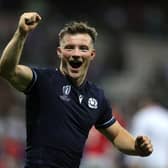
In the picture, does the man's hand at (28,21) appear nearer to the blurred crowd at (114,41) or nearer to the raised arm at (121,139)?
the raised arm at (121,139)

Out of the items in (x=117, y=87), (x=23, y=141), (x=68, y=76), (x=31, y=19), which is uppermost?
(x=31, y=19)

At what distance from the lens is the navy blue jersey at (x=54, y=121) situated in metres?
7.71

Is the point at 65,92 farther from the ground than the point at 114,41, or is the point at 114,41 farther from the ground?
the point at 65,92

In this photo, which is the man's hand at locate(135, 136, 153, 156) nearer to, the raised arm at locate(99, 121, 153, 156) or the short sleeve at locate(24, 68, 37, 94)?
the raised arm at locate(99, 121, 153, 156)

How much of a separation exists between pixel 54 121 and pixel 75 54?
569 millimetres

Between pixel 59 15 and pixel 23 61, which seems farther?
pixel 59 15

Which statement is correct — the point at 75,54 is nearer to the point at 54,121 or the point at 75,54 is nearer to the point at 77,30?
the point at 77,30

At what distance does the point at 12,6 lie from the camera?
72.6 feet

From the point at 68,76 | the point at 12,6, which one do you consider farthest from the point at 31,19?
the point at 12,6

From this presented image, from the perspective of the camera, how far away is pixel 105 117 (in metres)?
8.43

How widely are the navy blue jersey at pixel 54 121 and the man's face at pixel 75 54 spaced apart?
0.30ft

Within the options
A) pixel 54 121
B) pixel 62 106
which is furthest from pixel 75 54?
pixel 54 121

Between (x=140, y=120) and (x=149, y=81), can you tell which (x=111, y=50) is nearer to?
(x=149, y=81)

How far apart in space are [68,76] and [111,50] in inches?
534
